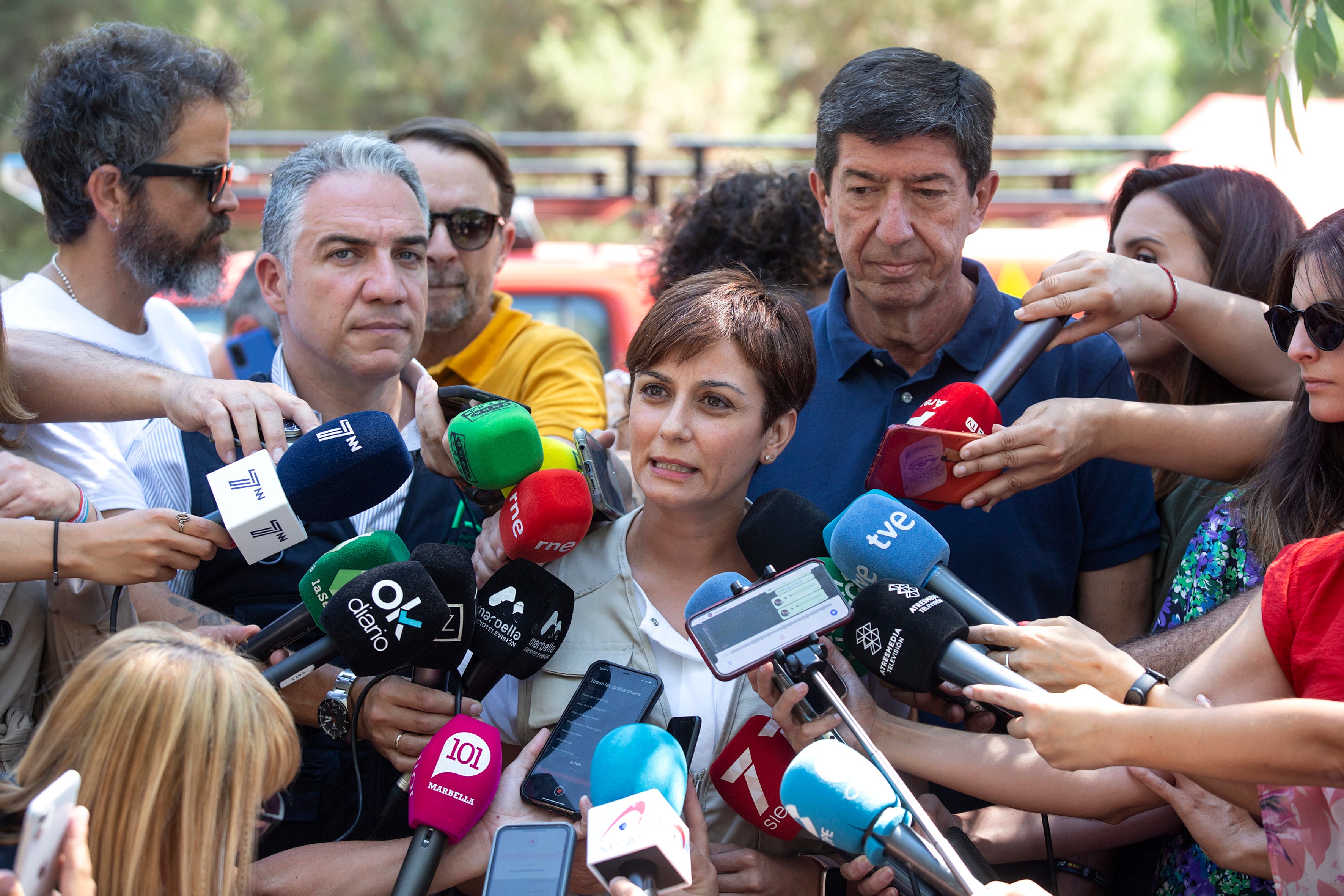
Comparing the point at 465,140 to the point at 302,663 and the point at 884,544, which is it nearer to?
the point at 302,663

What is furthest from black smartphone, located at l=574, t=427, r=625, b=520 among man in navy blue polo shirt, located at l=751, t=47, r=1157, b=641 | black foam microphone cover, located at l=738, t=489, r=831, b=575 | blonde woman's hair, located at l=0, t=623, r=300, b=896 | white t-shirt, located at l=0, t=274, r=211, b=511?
white t-shirt, located at l=0, t=274, r=211, b=511

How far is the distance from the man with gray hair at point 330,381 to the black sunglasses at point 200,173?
1.20ft

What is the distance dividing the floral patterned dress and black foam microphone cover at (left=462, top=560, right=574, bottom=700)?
1298 mm

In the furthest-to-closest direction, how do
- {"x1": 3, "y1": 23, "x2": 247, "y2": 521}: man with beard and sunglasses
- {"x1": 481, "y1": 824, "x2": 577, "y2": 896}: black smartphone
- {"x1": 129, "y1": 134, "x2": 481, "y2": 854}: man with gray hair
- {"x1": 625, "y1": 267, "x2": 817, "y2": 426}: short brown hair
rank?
{"x1": 3, "y1": 23, "x2": 247, "y2": 521}: man with beard and sunglasses → {"x1": 129, "y1": 134, "x2": 481, "y2": 854}: man with gray hair → {"x1": 625, "y1": 267, "x2": 817, "y2": 426}: short brown hair → {"x1": 481, "y1": 824, "x2": 577, "y2": 896}: black smartphone

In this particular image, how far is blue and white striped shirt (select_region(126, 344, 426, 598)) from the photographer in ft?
8.99

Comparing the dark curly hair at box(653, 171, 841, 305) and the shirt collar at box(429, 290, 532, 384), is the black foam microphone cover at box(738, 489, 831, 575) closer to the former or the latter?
the dark curly hair at box(653, 171, 841, 305)

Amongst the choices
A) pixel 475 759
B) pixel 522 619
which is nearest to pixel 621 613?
pixel 522 619

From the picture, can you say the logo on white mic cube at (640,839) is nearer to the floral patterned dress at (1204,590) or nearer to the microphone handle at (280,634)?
the microphone handle at (280,634)

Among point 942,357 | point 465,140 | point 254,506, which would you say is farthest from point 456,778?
point 465,140

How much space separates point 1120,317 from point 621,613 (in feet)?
4.13

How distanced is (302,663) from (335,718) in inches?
10.9

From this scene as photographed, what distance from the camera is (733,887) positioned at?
7.11 feet

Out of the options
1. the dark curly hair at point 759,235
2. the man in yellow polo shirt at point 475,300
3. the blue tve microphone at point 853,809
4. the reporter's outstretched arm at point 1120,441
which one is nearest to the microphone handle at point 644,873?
the blue tve microphone at point 853,809

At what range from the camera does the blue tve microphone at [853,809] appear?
172 centimetres
